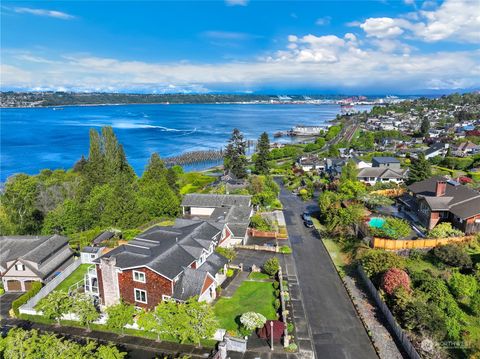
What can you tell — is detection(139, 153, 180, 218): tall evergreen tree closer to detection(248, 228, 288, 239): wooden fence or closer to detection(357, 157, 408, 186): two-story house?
detection(248, 228, 288, 239): wooden fence

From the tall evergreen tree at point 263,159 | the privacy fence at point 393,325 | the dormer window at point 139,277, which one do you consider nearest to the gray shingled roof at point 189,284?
the dormer window at point 139,277

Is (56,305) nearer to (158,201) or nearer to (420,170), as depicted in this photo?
(158,201)

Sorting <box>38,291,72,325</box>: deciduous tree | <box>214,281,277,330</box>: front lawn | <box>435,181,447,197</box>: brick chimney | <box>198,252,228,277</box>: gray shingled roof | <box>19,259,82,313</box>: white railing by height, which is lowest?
<box>19,259,82,313</box>: white railing

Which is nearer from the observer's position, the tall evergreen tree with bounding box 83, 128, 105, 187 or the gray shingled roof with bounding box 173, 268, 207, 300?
the gray shingled roof with bounding box 173, 268, 207, 300

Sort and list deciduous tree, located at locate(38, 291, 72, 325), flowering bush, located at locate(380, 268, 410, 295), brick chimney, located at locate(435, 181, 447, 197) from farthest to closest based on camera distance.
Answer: brick chimney, located at locate(435, 181, 447, 197)
flowering bush, located at locate(380, 268, 410, 295)
deciduous tree, located at locate(38, 291, 72, 325)

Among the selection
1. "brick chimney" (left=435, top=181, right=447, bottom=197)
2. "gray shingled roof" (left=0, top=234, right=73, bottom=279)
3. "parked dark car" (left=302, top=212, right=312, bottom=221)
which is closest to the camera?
"gray shingled roof" (left=0, top=234, right=73, bottom=279)

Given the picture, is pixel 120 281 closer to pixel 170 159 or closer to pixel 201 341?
pixel 201 341

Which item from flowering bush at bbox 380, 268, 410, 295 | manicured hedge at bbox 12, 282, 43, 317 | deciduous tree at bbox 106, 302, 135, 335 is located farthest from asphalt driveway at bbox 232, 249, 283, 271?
manicured hedge at bbox 12, 282, 43, 317
